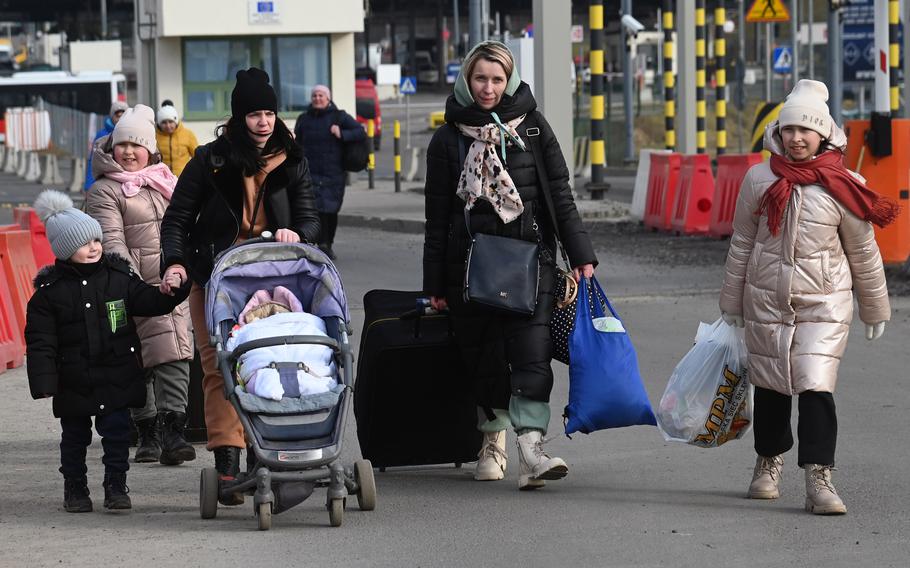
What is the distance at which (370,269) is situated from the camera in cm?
1766

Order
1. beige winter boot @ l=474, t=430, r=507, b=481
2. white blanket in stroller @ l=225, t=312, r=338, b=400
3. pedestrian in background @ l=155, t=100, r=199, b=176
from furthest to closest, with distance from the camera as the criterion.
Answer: pedestrian in background @ l=155, t=100, r=199, b=176
beige winter boot @ l=474, t=430, r=507, b=481
white blanket in stroller @ l=225, t=312, r=338, b=400

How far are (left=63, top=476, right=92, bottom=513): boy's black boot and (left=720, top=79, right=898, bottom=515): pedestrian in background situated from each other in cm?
277

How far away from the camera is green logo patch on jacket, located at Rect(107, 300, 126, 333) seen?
7055 mm

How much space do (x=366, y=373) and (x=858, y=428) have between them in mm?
2689

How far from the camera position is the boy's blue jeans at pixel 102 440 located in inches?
278

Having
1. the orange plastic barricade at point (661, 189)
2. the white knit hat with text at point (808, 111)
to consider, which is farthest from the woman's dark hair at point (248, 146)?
the orange plastic barricade at point (661, 189)

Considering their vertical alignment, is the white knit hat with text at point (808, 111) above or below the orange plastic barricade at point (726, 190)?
above

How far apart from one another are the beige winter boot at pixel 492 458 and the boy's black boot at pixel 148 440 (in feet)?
5.66

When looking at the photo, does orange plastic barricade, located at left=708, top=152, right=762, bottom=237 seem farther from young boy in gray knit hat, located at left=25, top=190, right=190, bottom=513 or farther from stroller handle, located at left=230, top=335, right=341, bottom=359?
stroller handle, located at left=230, top=335, right=341, bottom=359

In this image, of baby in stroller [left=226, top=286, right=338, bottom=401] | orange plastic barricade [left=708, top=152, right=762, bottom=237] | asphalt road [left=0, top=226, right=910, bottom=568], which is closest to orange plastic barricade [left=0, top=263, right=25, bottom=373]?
asphalt road [left=0, top=226, right=910, bottom=568]

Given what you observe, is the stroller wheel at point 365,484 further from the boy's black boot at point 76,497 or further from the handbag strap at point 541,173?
the handbag strap at point 541,173

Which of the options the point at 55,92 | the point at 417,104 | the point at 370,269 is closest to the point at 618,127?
the point at 55,92

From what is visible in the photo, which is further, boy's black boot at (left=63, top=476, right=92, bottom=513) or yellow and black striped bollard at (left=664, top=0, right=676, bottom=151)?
yellow and black striped bollard at (left=664, top=0, right=676, bottom=151)

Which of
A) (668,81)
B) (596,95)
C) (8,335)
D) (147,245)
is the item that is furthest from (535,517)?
(668,81)
